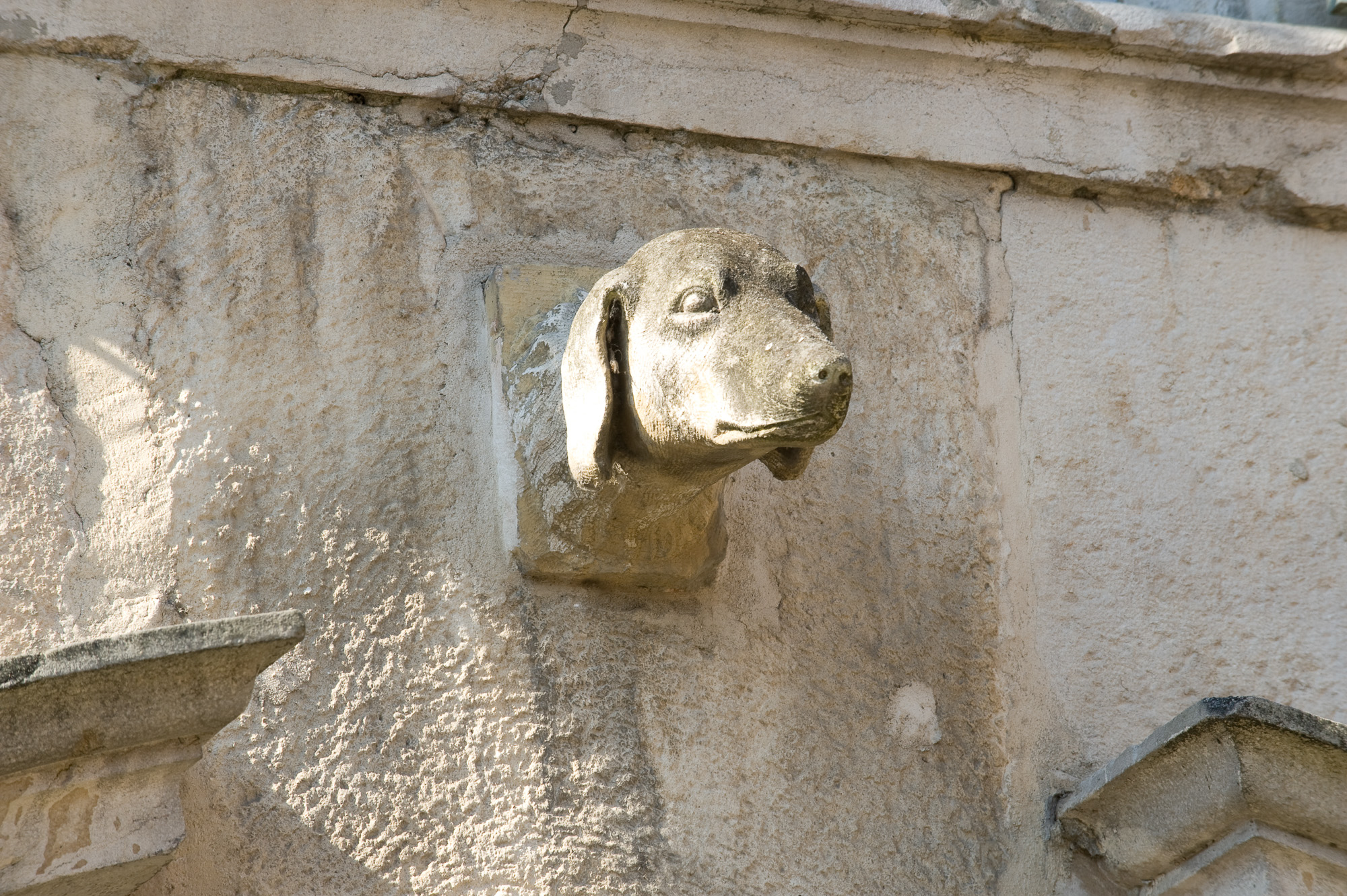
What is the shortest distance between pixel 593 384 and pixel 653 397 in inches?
3.9

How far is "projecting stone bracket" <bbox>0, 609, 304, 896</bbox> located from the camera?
1.75m

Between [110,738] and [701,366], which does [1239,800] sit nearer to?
[701,366]

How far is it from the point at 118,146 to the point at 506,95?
1.99 ft

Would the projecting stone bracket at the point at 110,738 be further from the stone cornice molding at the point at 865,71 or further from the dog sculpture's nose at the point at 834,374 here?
the stone cornice molding at the point at 865,71

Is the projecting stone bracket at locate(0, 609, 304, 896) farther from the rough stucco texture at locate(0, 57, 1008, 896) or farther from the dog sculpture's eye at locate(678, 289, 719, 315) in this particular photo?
the dog sculpture's eye at locate(678, 289, 719, 315)

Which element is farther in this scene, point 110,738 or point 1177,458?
point 1177,458

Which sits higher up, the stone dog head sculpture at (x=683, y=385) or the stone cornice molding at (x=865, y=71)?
the stone cornice molding at (x=865, y=71)

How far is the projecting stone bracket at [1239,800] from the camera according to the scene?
2.06m

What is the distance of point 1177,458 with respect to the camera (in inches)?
105

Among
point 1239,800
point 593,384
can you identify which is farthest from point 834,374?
point 1239,800

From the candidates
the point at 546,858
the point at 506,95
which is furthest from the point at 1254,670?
the point at 506,95

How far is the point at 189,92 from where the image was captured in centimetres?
246

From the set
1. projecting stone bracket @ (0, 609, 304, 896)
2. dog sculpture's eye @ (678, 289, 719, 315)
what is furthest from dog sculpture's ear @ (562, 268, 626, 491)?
projecting stone bracket @ (0, 609, 304, 896)

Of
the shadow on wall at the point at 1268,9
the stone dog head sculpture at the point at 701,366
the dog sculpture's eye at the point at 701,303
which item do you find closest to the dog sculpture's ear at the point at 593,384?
the stone dog head sculpture at the point at 701,366
